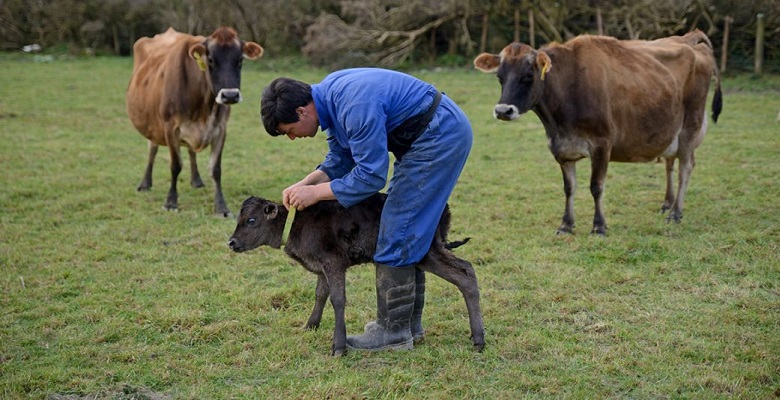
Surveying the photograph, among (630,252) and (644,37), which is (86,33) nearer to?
(644,37)

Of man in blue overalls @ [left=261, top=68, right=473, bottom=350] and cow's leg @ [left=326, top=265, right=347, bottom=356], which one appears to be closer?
man in blue overalls @ [left=261, top=68, right=473, bottom=350]

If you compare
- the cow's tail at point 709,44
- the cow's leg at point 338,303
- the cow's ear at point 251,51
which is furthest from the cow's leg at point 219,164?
the cow's tail at point 709,44

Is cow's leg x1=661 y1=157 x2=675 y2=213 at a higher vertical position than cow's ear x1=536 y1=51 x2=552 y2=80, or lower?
lower

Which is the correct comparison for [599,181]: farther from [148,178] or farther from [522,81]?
[148,178]

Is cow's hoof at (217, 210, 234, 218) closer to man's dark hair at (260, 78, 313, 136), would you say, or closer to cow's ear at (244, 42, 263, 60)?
cow's ear at (244, 42, 263, 60)

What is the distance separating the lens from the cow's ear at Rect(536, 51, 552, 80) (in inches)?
313

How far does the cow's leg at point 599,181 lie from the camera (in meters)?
8.09

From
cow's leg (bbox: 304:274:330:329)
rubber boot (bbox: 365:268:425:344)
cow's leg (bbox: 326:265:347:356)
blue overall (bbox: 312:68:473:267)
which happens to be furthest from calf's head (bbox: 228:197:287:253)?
rubber boot (bbox: 365:268:425:344)

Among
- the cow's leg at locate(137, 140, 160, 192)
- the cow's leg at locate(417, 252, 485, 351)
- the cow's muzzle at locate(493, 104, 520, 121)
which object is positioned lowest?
the cow's leg at locate(137, 140, 160, 192)

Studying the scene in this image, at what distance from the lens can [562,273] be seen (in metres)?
6.86

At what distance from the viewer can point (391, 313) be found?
16.8 feet

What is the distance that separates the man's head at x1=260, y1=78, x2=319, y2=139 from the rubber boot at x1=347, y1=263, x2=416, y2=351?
3.35 ft

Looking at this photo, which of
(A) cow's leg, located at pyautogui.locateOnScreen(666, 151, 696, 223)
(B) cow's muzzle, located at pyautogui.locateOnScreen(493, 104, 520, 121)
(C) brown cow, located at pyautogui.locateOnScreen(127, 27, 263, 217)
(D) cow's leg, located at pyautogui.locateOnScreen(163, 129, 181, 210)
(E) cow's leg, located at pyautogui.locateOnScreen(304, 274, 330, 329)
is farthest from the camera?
(D) cow's leg, located at pyautogui.locateOnScreen(163, 129, 181, 210)

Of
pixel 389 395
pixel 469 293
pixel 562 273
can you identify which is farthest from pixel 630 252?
pixel 389 395
